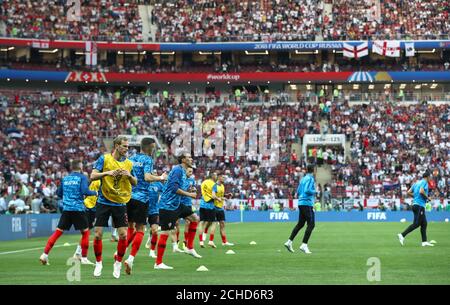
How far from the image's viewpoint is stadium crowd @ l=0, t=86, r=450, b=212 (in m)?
59.3

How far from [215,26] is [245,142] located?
17988 mm

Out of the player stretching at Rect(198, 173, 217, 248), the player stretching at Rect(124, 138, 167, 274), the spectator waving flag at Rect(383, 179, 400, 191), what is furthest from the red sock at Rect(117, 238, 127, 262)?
the spectator waving flag at Rect(383, 179, 400, 191)

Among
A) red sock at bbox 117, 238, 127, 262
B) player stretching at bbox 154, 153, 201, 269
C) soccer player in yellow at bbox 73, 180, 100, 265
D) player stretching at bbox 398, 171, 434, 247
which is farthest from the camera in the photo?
player stretching at bbox 398, 171, 434, 247

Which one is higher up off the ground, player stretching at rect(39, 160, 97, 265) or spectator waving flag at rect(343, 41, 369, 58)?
spectator waving flag at rect(343, 41, 369, 58)

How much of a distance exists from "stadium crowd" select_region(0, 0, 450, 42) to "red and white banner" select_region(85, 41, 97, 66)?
264cm

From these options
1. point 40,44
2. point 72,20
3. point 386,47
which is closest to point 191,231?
point 386,47

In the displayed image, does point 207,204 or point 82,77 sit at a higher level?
point 82,77

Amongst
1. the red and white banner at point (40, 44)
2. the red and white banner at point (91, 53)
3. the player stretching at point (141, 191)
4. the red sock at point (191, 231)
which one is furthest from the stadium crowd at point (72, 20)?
the player stretching at point (141, 191)

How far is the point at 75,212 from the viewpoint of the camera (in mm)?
19219

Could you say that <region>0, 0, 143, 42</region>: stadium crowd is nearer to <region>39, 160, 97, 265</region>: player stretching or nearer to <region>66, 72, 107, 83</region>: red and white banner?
<region>66, 72, 107, 83</region>: red and white banner

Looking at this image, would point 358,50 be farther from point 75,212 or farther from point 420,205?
point 75,212

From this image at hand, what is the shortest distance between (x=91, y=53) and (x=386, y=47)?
25518 mm

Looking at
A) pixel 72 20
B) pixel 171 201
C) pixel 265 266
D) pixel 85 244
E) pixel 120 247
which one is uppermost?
pixel 72 20
